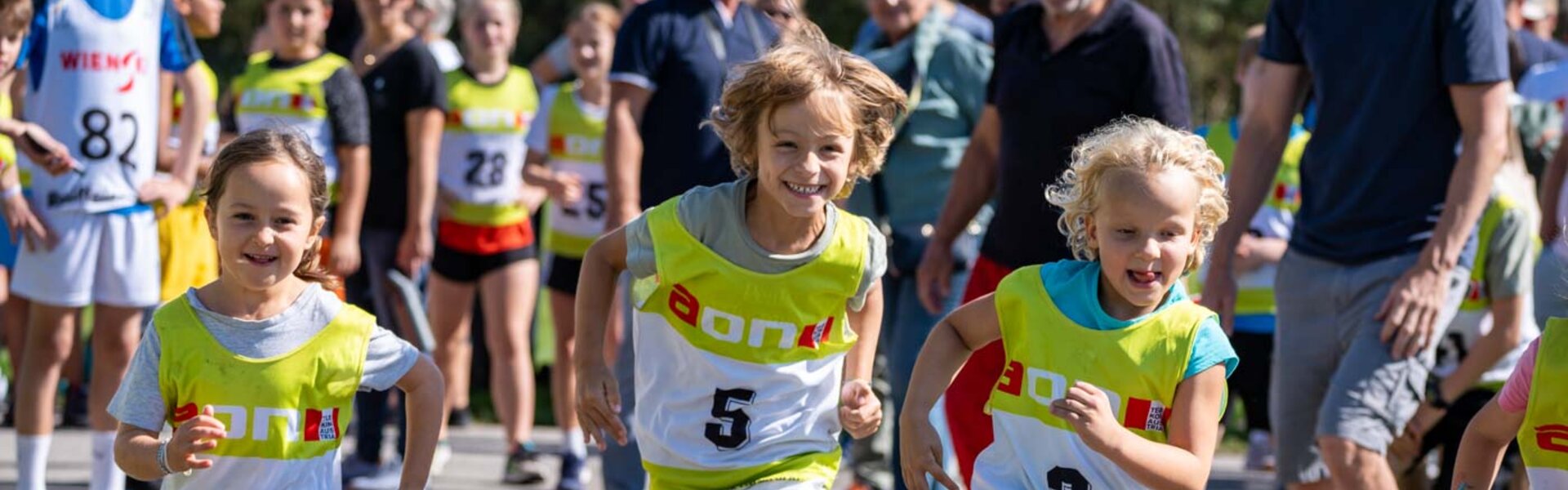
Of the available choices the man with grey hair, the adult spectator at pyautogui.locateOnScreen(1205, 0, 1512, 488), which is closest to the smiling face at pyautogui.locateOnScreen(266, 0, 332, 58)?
the man with grey hair

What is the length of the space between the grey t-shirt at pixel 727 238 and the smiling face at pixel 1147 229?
28.8 inches

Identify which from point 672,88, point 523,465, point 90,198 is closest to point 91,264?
point 90,198

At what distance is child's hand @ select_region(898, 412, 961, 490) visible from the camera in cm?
405


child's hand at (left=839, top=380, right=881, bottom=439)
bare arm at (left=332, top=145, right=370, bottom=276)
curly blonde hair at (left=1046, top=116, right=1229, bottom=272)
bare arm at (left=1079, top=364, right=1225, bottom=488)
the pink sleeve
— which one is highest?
curly blonde hair at (left=1046, top=116, right=1229, bottom=272)

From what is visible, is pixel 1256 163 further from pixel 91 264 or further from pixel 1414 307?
pixel 91 264

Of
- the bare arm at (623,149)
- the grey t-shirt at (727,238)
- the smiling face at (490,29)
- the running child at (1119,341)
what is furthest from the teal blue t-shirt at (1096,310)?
the smiling face at (490,29)

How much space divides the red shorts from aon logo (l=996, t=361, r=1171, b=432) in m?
1.35

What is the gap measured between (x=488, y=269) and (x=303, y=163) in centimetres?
413

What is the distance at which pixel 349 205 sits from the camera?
7367mm

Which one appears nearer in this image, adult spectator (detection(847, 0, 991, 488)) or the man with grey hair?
adult spectator (detection(847, 0, 991, 488))

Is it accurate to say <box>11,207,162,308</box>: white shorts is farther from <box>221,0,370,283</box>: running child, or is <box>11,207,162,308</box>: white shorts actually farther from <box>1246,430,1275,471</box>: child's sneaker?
<box>1246,430,1275,471</box>: child's sneaker

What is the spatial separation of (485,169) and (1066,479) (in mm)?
4911

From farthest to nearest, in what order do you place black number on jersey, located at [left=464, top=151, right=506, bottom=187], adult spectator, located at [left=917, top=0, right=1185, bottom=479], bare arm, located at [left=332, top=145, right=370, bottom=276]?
black number on jersey, located at [left=464, top=151, right=506, bottom=187] < bare arm, located at [left=332, top=145, right=370, bottom=276] < adult spectator, located at [left=917, top=0, right=1185, bottom=479]

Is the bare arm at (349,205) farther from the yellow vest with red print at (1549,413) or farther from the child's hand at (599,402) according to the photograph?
the yellow vest with red print at (1549,413)
